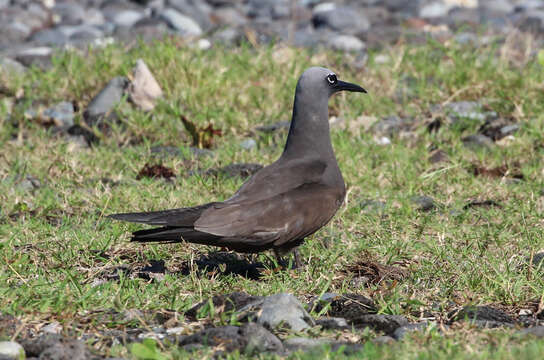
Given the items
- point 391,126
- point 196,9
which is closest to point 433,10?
point 196,9

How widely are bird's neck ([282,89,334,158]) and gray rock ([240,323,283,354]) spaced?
1762 millimetres

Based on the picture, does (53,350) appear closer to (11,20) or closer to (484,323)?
(484,323)

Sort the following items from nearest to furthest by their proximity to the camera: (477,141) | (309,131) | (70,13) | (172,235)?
(172,235) < (309,131) < (477,141) < (70,13)

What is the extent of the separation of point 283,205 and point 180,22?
327 inches

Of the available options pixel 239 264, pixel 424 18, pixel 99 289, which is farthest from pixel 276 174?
pixel 424 18

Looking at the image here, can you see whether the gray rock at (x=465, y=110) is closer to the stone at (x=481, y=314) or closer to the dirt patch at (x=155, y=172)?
the dirt patch at (x=155, y=172)

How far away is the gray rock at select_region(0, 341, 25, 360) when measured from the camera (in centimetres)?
329

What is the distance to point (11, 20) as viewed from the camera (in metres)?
12.9

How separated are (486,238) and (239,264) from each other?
1585 millimetres

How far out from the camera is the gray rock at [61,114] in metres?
7.66

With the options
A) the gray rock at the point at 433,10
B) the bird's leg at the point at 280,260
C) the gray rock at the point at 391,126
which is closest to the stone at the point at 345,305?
the bird's leg at the point at 280,260

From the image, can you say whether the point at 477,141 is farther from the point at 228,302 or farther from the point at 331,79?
the point at 228,302

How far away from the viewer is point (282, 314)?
3.66m

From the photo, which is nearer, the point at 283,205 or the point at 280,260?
the point at 283,205
